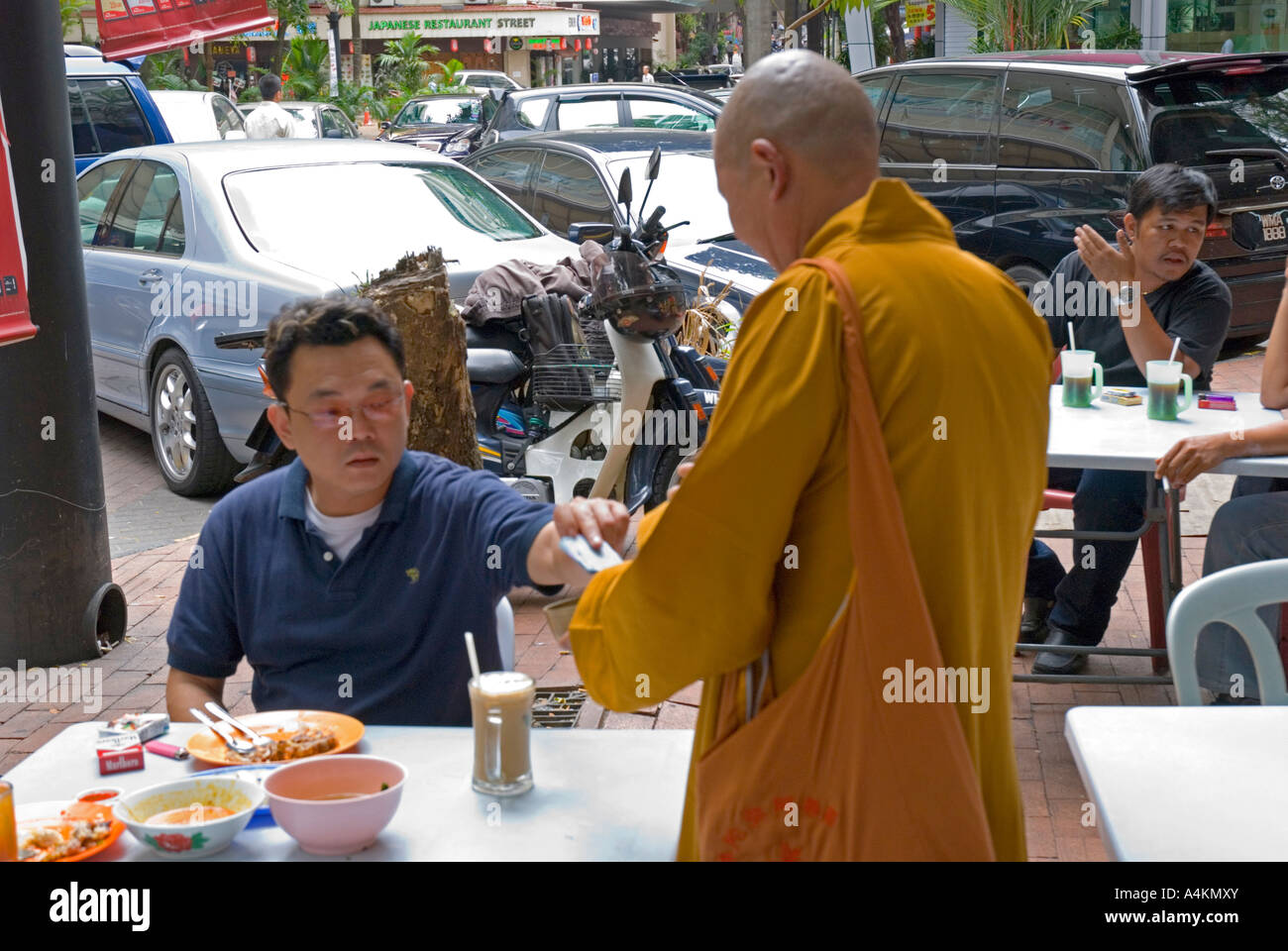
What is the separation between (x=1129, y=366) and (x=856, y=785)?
382cm

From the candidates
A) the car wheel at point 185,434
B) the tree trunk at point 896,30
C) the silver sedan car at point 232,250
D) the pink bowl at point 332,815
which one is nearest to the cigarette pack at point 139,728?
the pink bowl at point 332,815

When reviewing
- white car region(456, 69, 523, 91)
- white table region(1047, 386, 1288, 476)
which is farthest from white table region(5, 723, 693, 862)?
white car region(456, 69, 523, 91)

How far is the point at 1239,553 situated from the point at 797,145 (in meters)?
2.69

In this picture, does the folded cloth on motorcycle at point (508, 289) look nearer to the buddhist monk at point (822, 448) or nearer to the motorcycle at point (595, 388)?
the motorcycle at point (595, 388)

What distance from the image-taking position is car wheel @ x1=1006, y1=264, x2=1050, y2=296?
30.7 ft

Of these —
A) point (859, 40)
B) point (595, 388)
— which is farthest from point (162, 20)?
point (859, 40)

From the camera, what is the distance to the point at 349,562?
270 centimetres

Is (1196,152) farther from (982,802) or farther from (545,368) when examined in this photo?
(982,802)

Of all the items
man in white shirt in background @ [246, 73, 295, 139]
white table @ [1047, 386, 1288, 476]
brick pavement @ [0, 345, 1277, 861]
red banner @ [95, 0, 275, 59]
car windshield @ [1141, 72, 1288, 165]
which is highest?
red banner @ [95, 0, 275, 59]

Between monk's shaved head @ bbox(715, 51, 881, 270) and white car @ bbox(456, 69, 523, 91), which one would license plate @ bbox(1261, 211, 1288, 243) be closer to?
monk's shaved head @ bbox(715, 51, 881, 270)

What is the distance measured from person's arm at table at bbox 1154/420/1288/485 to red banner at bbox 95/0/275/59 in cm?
801

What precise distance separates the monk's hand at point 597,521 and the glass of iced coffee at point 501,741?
33 cm

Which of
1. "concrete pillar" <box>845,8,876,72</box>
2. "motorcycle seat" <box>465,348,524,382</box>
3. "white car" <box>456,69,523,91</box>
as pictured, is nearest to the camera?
"motorcycle seat" <box>465,348,524,382</box>
